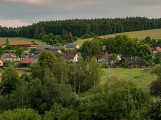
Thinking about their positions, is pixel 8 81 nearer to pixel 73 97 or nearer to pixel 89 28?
pixel 73 97

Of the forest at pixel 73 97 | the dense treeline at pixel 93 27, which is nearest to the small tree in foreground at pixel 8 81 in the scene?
the forest at pixel 73 97

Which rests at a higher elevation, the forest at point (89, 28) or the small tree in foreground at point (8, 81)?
the forest at point (89, 28)

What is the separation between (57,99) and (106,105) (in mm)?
8492

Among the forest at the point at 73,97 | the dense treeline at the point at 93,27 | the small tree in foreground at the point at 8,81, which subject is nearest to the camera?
the forest at the point at 73,97

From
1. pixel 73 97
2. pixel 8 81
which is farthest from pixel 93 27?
pixel 73 97

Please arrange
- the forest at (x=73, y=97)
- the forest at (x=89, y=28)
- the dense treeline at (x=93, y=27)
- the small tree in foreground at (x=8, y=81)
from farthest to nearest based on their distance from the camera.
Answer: the dense treeline at (x=93, y=27), the forest at (x=89, y=28), the small tree in foreground at (x=8, y=81), the forest at (x=73, y=97)

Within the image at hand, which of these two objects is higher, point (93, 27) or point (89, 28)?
point (93, 27)

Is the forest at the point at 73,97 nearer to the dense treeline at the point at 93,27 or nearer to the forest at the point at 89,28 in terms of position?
the forest at the point at 89,28

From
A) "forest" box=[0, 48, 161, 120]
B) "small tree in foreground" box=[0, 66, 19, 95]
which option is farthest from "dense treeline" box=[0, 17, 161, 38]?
"small tree in foreground" box=[0, 66, 19, 95]

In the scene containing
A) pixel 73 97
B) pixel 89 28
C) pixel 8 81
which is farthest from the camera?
pixel 89 28

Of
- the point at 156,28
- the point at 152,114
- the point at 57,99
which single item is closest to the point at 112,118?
the point at 57,99

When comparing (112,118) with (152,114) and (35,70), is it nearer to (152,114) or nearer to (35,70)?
(152,114)

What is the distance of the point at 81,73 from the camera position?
3419cm

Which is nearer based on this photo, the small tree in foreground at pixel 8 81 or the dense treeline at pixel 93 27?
the small tree in foreground at pixel 8 81
